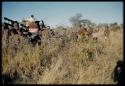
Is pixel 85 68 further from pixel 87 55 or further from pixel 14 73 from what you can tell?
pixel 14 73

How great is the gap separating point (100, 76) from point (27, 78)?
1783 millimetres

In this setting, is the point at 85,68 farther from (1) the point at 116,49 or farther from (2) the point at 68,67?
(1) the point at 116,49

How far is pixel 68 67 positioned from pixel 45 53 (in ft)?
2.90

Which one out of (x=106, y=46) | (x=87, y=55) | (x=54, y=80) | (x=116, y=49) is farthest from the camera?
(x=106, y=46)

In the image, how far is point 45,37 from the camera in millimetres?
7977

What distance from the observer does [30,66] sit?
6359 millimetres

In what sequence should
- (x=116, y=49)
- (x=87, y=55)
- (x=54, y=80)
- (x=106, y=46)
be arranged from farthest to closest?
(x=106, y=46) → (x=87, y=55) → (x=116, y=49) → (x=54, y=80)

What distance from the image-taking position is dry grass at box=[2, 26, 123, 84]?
5949 mm

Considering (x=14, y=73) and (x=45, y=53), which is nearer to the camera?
(x=14, y=73)

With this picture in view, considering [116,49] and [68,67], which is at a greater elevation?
[116,49]

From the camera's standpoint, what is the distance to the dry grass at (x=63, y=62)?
5.95 m

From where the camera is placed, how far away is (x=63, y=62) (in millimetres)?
6609

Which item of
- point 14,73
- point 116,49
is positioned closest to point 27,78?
point 14,73

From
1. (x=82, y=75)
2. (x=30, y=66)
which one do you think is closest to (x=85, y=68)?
(x=82, y=75)
